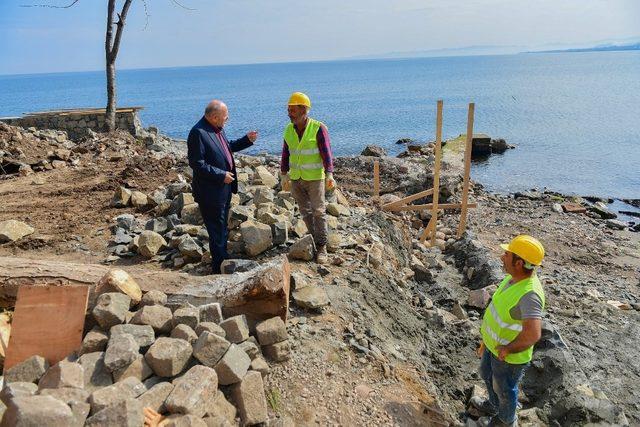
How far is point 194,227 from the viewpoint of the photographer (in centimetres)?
735

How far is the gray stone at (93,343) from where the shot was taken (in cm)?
396

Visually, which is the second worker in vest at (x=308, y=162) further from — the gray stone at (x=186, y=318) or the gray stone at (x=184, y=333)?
the gray stone at (x=184, y=333)

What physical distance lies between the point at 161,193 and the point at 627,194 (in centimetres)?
2179

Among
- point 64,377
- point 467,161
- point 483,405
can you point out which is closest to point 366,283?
point 483,405

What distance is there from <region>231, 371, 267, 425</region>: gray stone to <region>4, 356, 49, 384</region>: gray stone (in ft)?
4.80

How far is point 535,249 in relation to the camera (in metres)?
3.87

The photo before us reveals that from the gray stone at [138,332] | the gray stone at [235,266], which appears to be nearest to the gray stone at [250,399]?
the gray stone at [138,332]

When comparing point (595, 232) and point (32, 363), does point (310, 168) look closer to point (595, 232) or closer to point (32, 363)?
point (32, 363)

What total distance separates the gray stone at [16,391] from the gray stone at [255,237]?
3412 millimetres

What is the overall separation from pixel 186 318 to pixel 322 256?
2676mm

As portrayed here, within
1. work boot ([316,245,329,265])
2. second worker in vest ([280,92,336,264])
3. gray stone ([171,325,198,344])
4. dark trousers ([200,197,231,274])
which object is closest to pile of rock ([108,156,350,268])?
work boot ([316,245,329,265])

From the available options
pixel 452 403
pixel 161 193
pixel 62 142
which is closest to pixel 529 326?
pixel 452 403

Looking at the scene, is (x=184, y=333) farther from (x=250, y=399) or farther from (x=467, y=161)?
(x=467, y=161)

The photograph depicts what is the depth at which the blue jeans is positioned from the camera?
4188 millimetres
